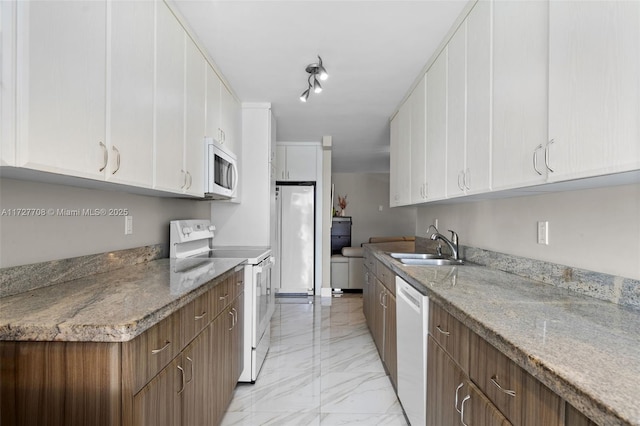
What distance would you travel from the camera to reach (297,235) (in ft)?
16.4

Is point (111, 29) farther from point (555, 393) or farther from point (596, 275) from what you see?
point (596, 275)

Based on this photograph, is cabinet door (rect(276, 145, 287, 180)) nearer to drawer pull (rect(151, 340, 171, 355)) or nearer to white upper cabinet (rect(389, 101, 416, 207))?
white upper cabinet (rect(389, 101, 416, 207))

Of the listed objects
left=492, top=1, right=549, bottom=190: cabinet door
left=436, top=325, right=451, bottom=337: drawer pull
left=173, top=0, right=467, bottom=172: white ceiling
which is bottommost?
left=436, top=325, right=451, bottom=337: drawer pull

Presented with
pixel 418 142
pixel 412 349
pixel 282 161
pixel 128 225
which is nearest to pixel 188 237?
pixel 128 225

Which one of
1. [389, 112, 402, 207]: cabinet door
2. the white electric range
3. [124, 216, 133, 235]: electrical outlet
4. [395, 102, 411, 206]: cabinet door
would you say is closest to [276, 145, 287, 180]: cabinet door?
[389, 112, 402, 207]: cabinet door

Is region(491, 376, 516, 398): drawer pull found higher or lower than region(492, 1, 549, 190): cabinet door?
lower

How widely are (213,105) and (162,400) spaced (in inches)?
79.5

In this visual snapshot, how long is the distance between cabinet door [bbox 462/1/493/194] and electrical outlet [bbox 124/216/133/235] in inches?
76.7

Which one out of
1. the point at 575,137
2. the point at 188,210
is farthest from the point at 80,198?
the point at 575,137

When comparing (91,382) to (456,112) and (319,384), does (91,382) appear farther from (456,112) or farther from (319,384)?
(456,112)

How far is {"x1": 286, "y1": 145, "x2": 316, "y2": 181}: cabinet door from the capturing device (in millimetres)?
4977

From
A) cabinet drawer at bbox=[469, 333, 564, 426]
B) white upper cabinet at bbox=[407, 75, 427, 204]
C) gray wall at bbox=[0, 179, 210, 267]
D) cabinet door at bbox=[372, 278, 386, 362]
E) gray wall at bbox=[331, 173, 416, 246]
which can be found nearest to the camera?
cabinet drawer at bbox=[469, 333, 564, 426]

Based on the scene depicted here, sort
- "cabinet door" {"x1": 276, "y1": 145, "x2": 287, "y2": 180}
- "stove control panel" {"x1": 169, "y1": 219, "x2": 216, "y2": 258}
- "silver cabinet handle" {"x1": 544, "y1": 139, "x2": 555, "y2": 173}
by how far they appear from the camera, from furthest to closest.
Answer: "cabinet door" {"x1": 276, "y1": 145, "x2": 287, "y2": 180}, "stove control panel" {"x1": 169, "y1": 219, "x2": 216, "y2": 258}, "silver cabinet handle" {"x1": 544, "y1": 139, "x2": 555, "y2": 173}

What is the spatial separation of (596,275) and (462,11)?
1.47 meters
